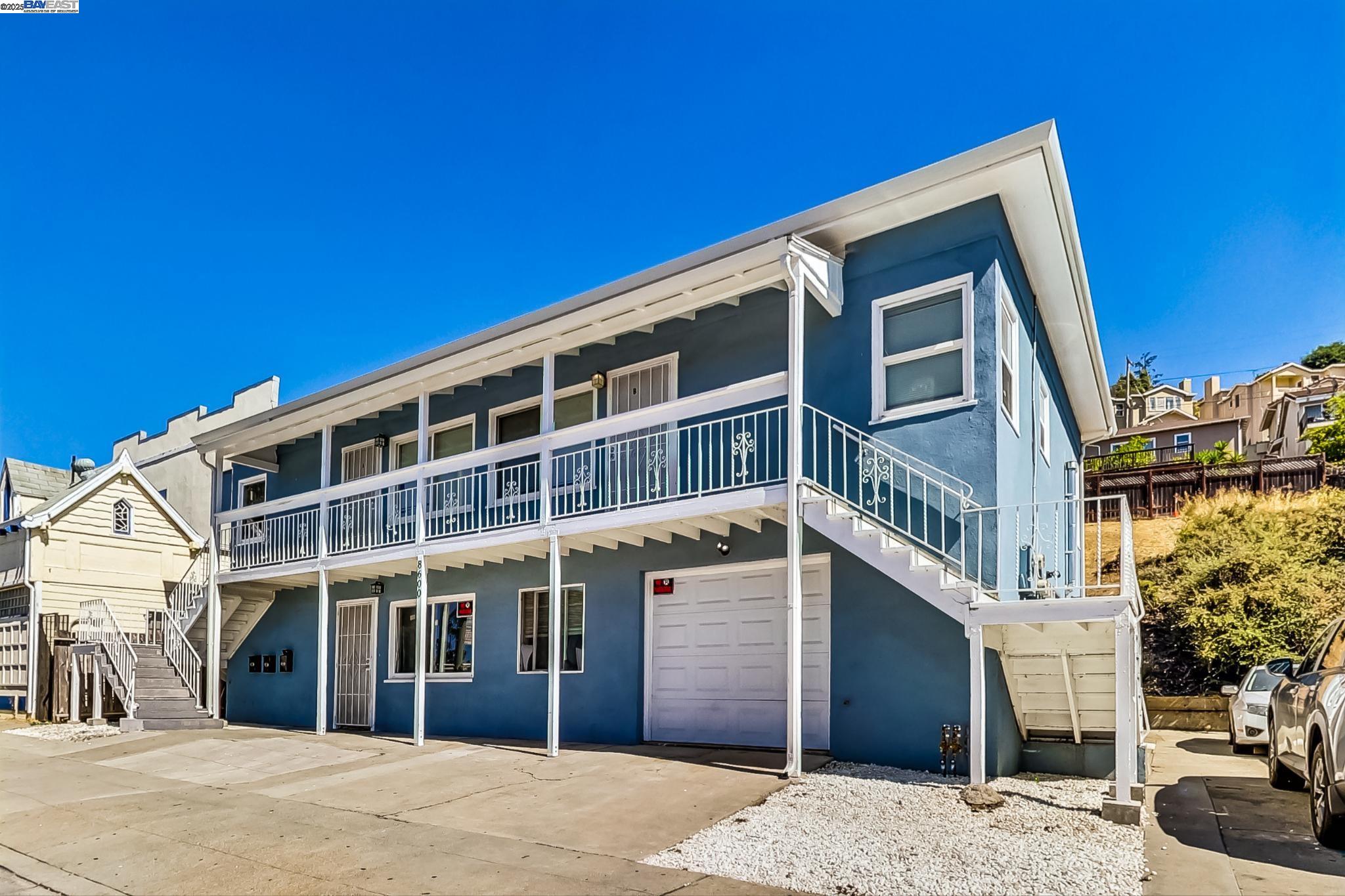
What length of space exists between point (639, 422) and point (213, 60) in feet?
27.2

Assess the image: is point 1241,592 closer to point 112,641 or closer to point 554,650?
point 554,650

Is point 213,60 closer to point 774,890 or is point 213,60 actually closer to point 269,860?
point 269,860

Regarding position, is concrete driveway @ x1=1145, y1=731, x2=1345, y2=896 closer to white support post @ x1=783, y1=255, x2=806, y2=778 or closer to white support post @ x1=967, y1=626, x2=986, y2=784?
white support post @ x1=967, y1=626, x2=986, y2=784

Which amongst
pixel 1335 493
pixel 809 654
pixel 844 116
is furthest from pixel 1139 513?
pixel 809 654

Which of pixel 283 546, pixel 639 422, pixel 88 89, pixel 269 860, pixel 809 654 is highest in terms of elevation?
pixel 88 89

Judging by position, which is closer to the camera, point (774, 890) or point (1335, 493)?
point (774, 890)

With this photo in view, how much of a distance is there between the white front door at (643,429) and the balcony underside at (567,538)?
729 millimetres

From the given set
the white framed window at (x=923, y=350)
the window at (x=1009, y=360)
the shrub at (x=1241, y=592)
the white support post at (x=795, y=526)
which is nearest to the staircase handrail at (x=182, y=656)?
the white support post at (x=795, y=526)

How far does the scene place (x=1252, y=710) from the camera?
42.4 feet

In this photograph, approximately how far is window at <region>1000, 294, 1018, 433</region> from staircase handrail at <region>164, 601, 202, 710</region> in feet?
44.8

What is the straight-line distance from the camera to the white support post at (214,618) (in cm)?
1609

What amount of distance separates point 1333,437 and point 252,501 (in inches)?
1314

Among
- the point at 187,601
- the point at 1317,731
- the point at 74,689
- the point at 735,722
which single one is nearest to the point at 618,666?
the point at 735,722

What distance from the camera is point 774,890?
6148 millimetres
